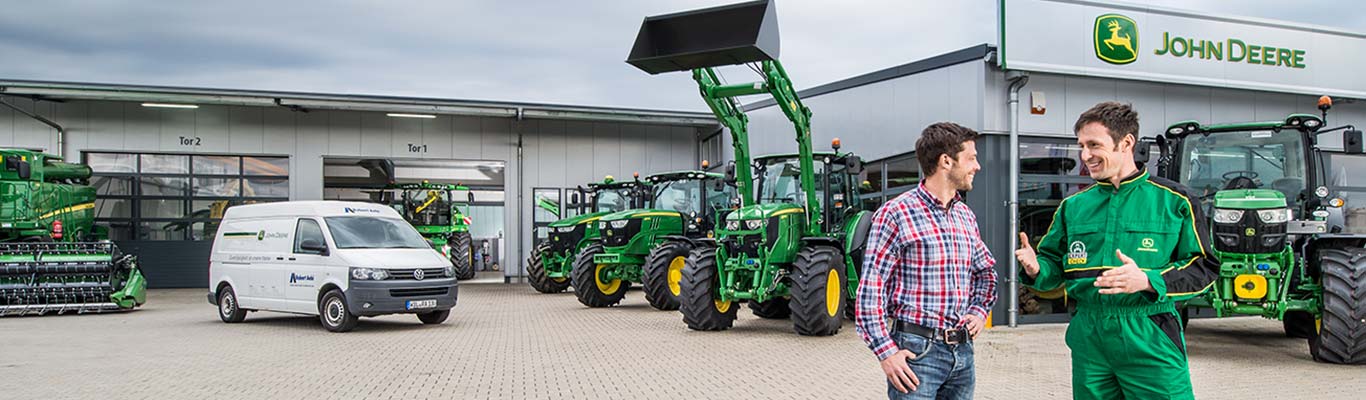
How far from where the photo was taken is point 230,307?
47.6ft

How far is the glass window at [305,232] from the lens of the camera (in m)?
13.2

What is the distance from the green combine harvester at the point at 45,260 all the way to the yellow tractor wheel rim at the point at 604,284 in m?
7.22

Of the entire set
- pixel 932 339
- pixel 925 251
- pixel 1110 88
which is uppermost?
pixel 1110 88

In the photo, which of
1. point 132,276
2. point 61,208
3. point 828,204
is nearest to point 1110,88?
point 828,204

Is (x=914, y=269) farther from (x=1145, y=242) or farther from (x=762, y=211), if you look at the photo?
(x=762, y=211)

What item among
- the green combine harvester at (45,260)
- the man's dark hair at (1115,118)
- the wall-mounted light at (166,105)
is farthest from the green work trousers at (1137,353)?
the wall-mounted light at (166,105)

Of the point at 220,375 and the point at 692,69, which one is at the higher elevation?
the point at 692,69

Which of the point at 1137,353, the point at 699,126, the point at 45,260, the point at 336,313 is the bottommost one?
the point at 336,313

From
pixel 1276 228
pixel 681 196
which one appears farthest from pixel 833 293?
pixel 681 196

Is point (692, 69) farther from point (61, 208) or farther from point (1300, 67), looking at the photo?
point (61, 208)

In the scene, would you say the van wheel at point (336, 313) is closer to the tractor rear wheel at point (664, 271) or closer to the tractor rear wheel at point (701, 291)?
the tractor rear wheel at point (701, 291)

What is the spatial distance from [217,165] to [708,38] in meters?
16.6

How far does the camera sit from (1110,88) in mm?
13789

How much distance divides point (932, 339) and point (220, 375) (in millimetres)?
7217
